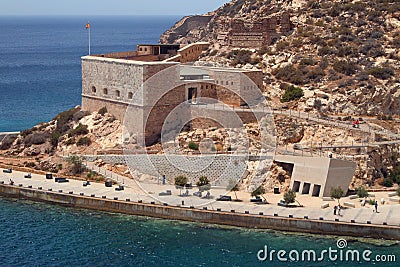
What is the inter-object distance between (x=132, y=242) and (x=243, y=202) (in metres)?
6.47

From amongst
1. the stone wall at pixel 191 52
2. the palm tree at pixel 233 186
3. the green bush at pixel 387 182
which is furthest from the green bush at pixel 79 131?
the green bush at pixel 387 182

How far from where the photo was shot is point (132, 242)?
110 ft

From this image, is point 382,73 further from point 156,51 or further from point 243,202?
point 243,202

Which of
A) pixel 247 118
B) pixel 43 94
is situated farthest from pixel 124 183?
pixel 43 94

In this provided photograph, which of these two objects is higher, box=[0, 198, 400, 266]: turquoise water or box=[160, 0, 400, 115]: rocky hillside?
box=[160, 0, 400, 115]: rocky hillside

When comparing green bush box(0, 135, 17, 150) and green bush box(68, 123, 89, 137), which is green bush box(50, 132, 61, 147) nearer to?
green bush box(68, 123, 89, 137)

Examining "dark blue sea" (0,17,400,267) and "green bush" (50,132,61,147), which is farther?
"green bush" (50,132,61,147)

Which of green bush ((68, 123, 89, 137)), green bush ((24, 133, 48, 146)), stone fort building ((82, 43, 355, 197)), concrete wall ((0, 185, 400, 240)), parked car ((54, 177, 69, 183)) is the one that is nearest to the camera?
concrete wall ((0, 185, 400, 240))

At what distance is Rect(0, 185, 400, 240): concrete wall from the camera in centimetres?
3391

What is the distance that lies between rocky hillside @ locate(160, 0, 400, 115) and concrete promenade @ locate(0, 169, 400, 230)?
29.4 feet

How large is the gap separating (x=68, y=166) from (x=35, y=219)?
6930 mm

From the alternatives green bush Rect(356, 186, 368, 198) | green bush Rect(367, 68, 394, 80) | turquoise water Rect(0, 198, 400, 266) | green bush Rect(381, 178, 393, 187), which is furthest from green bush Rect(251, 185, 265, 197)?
green bush Rect(367, 68, 394, 80)

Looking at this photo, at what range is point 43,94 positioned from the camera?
77.9 meters

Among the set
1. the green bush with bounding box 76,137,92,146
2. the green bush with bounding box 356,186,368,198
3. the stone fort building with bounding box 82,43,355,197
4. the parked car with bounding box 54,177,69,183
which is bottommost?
the parked car with bounding box 54,177,69,183
